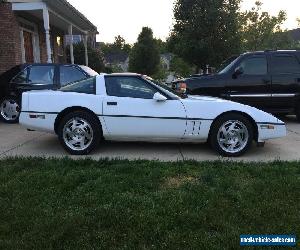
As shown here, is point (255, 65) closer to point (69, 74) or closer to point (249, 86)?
point (249, 86)

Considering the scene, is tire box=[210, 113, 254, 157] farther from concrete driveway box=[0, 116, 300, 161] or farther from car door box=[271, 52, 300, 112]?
car door box=[271, 52, 300, 112]

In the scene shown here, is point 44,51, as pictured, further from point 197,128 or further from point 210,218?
point 210,218

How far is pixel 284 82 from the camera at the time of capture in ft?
31.8

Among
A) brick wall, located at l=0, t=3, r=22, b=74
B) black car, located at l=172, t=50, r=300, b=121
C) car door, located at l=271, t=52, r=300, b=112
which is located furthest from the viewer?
brick wall, located at l=0, t=3, r=22, b=74

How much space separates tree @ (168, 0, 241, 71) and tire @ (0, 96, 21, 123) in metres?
12.1

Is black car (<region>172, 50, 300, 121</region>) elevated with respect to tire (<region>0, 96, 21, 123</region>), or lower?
elevated

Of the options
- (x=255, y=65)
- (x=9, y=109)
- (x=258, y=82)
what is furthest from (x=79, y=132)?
(x=255, y=65)

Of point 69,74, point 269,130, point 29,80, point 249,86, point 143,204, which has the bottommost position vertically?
point 143,204

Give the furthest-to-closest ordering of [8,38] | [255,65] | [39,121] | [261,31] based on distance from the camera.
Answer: [261,31], [8,38], [255,65], [39,121]

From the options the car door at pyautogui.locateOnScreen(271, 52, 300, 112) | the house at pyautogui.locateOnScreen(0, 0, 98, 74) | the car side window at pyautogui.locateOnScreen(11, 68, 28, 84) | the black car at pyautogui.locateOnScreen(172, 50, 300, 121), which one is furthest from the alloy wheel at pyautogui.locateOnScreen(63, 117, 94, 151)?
the house at pyautogui.locateOnScreen(0, 0, 98, 74)

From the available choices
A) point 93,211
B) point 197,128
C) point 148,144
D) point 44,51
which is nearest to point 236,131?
point 197,128

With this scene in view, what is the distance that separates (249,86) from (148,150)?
3823mm

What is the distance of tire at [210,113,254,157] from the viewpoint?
644 cm

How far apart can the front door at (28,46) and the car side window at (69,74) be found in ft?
23.4
